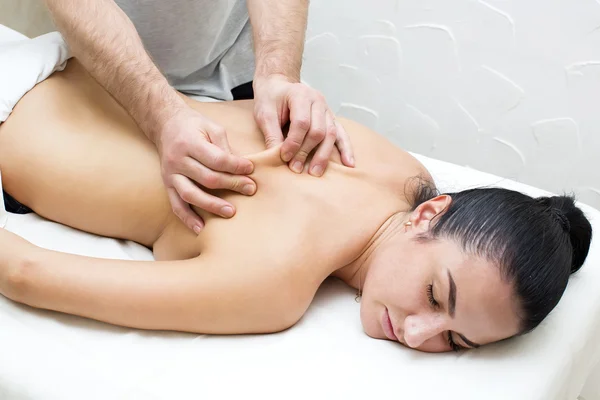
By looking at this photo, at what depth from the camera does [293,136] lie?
1.17 m

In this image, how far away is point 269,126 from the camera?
124 centimetres

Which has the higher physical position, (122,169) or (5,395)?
(122,169)

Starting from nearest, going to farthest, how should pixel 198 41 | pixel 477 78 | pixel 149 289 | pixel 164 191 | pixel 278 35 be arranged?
pixel 149 289 → pixel 164 191 → pixel 278 35 → pixel 198 41 → pixel 477 78

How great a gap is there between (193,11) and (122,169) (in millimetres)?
542

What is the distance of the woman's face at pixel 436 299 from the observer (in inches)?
39.6

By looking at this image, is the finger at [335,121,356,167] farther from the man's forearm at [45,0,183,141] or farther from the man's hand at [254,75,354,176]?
the man's forearm at [45,0,183,141]

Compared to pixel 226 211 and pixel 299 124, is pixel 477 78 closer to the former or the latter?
pixel 299 124

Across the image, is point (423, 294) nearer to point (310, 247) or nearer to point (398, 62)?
point (310, 247)

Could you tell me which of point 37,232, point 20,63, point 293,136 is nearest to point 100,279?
point 37,232

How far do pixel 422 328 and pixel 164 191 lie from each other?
1.84 ft

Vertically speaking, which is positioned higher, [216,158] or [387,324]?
[216,158]

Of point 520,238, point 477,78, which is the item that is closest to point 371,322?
point 520,238

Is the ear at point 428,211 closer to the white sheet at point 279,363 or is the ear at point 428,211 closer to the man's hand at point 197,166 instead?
the white sheet at point 279,363

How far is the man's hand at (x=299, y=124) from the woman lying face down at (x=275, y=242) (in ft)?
0.09
